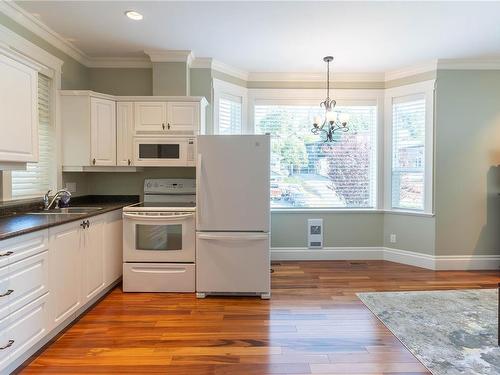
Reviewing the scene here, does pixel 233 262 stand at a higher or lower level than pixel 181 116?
lower

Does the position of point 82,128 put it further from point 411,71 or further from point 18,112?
point 411,71

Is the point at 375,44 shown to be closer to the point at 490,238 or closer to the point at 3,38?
the point at 490,238

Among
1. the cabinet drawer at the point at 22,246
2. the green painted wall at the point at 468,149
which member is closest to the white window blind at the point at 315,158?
the green painted wall at the point at 468,149

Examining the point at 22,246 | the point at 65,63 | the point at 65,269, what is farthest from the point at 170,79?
the point at 22,246

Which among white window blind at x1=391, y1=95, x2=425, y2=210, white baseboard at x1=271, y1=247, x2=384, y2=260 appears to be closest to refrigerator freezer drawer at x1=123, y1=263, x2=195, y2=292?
white baseboard at x1=271, y1=247, x2=384, y2=260

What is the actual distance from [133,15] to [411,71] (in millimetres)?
3448

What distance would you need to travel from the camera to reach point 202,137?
3.21 meters

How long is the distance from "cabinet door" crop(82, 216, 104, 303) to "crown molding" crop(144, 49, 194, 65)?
6.55ft

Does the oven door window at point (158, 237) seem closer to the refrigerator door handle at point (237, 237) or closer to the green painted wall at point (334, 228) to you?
the refrigerator door handle at point (237, 237)

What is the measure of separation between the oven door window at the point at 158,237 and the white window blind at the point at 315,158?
1.69 metres

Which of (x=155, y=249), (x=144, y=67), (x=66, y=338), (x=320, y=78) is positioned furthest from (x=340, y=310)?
(x=144, y=67)

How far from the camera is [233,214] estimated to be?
321 centimetres

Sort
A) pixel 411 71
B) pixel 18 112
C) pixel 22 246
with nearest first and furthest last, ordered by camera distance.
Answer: pixel 22 246 → pixel 18 112 → pixel 411 71

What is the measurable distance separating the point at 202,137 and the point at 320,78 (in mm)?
2199
